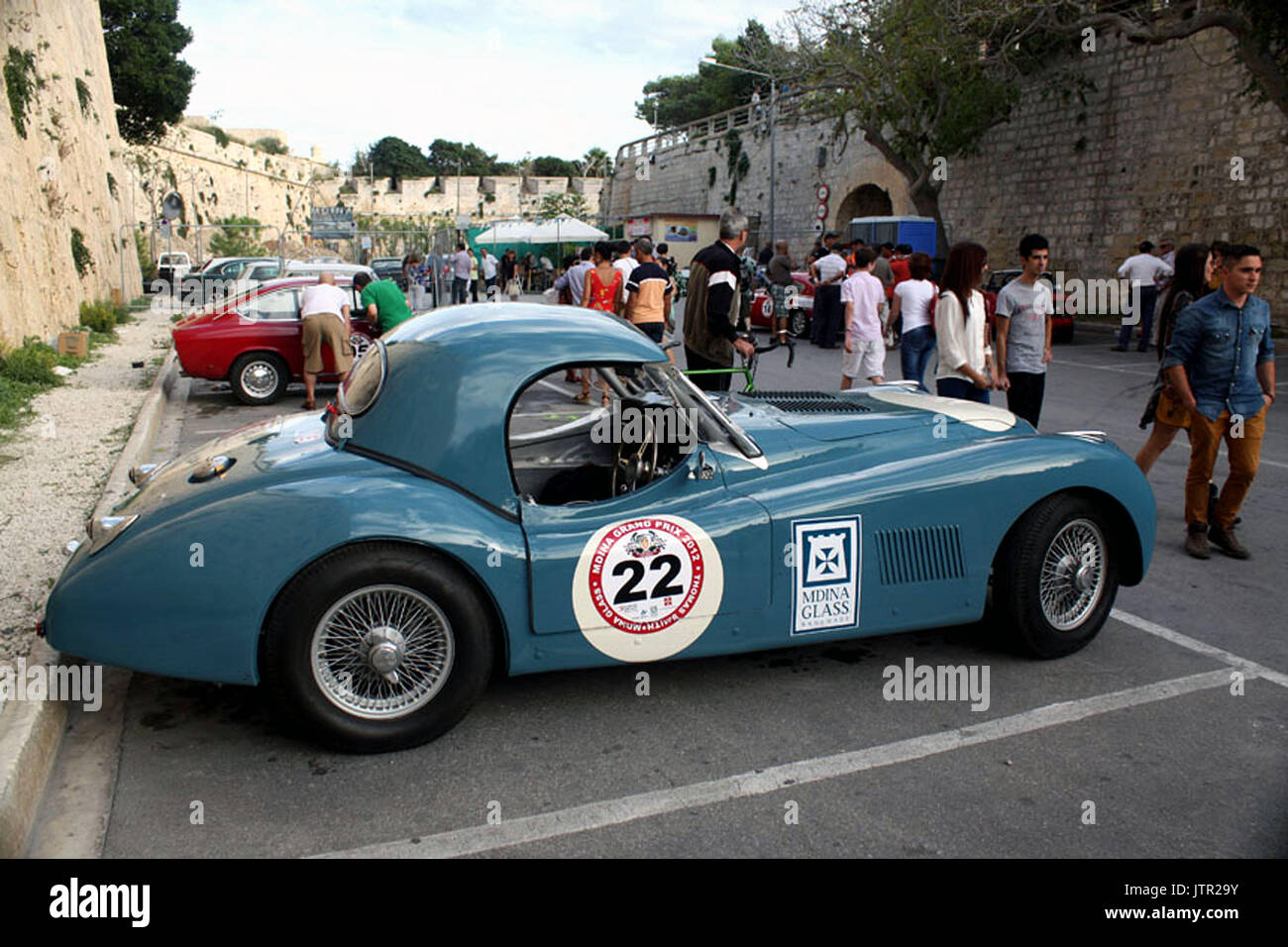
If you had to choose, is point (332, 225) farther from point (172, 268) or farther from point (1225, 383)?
point (1225, 383)

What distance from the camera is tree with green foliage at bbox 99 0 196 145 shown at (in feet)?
123

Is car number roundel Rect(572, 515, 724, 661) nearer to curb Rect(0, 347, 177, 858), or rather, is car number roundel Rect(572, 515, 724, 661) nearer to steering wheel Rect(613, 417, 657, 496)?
steering wheel Rect(613, 417, 657, 496)

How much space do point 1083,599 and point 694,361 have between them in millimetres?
4009

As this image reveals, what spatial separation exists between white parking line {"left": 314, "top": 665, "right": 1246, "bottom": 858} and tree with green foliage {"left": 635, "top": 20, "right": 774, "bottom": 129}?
166 feet

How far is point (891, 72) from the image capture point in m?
22.5

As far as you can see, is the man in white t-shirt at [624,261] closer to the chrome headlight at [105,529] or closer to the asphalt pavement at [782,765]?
the asphalt pavement at [782,765]

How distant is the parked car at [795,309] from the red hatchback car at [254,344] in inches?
358

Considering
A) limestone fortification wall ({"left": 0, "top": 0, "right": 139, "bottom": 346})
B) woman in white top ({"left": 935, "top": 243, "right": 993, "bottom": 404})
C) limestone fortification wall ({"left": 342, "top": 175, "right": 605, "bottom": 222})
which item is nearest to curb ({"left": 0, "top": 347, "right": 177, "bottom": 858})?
woman in white top ({"left": 935, "top": 243, "right": 993, "bottom": 404})

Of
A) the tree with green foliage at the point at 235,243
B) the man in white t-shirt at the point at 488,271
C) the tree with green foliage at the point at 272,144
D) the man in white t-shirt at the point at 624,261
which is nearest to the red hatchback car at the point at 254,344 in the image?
the man in white t-shirt at the point at 624,261

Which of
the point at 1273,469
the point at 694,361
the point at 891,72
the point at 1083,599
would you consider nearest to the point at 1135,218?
the point at 891,72

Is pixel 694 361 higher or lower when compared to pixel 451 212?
lower
